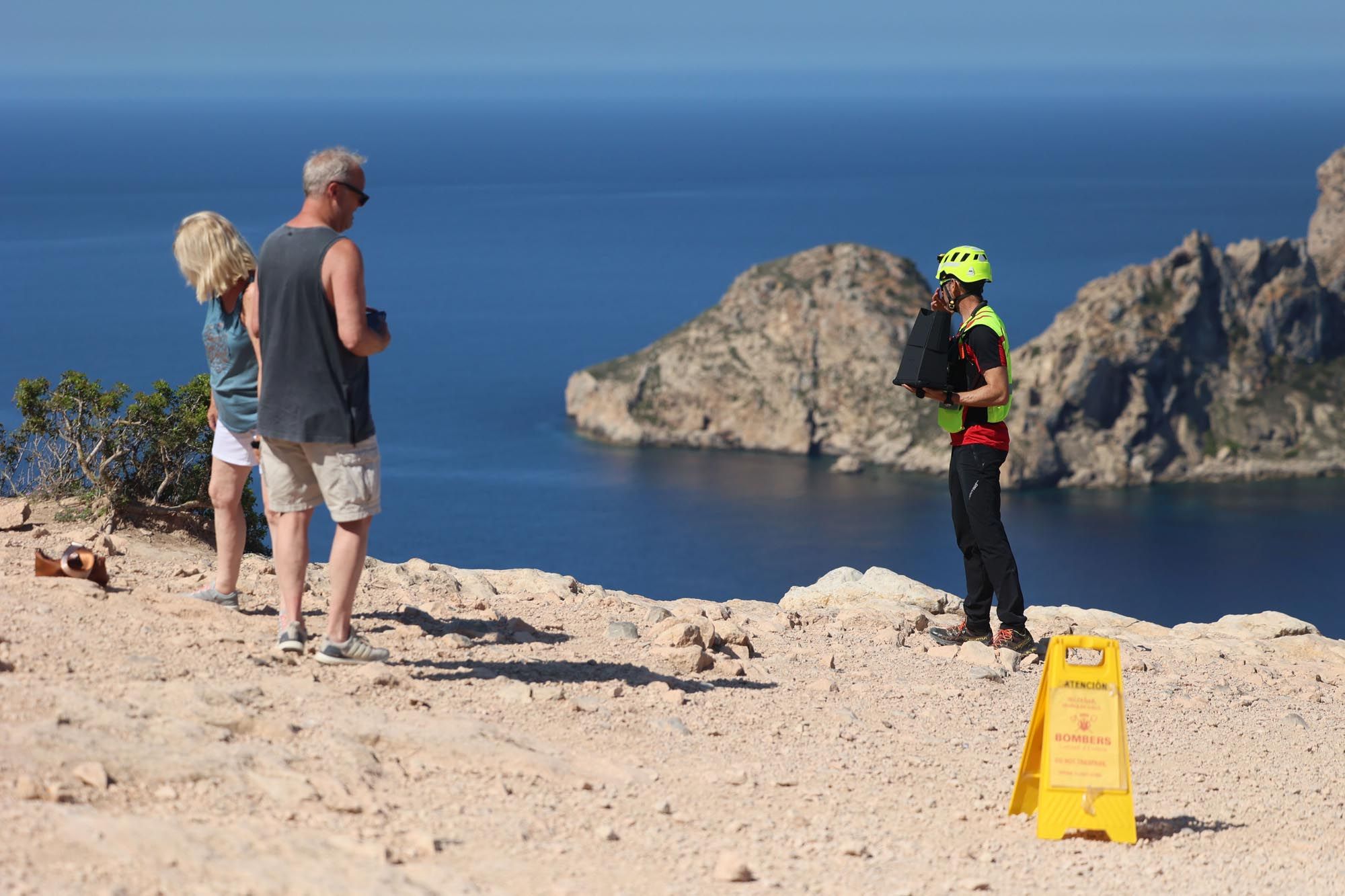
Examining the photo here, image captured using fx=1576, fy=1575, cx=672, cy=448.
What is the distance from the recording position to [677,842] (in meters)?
6.14

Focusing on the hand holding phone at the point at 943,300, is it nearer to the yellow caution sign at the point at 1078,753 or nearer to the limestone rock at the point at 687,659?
the limestone rock at the point at 687,659

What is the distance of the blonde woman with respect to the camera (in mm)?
7520

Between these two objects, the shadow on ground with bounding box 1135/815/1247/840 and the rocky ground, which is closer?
the rocky ground

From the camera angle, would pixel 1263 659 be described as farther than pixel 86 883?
Yes

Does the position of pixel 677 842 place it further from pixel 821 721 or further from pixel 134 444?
pixel 134 444

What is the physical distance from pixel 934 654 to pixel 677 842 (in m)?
4.10

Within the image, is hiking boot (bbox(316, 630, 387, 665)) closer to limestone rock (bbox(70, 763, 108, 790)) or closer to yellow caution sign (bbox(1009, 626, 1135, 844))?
limestone rock (bbox(70, 763, 108, 790))

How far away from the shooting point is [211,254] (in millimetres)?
7512

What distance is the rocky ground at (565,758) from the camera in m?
5.62

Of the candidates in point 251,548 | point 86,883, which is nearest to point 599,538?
point 251,548

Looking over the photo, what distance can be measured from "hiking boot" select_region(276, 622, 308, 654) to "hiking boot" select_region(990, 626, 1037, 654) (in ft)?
14.8

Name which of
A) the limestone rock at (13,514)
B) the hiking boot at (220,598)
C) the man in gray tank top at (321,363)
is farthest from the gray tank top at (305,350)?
the limestone rock at (13,514)

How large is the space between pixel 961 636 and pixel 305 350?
5061 millimetres

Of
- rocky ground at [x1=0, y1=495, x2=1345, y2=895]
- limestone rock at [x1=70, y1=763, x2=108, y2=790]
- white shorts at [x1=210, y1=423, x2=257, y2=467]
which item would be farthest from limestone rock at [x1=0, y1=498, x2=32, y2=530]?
limestone rock at [x1=70, y1=763, x2=108, y2=790]
